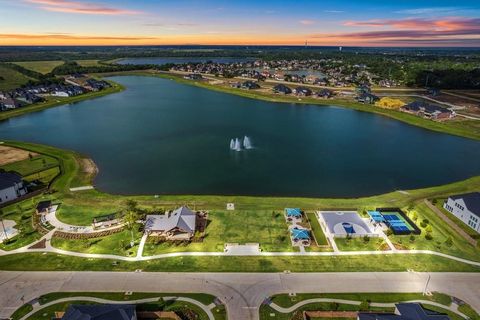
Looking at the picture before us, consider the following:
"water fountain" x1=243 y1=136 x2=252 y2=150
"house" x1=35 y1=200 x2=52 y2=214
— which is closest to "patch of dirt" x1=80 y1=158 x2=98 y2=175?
"house" x1=35 y1=200 x2=52 y2=214

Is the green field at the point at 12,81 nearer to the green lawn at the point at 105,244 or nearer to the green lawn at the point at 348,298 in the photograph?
the green lawn at the point at 105,244

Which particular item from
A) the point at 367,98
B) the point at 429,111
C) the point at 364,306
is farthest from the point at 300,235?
the point at 367,98

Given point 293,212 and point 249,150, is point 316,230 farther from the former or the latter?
point 249,150

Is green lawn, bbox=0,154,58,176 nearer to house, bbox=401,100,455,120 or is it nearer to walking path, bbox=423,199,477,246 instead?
walking path, bbox=423,199,477,246

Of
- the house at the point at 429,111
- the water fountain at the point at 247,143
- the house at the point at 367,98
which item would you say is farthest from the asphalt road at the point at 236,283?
the house at the point at 367,98

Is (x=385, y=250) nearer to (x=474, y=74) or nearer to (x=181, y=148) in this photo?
(x=181, y=148)
